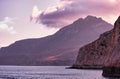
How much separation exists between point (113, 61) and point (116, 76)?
3.98 m

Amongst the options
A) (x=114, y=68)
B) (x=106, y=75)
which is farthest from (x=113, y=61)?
(x=106, y=75)

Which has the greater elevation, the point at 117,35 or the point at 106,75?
the point at 117,35

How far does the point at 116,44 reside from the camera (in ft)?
366

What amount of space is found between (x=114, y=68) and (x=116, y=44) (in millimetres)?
9298

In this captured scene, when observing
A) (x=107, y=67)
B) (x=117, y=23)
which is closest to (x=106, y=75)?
(x=107, y=67)

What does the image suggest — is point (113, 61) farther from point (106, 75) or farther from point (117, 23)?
point (117, 23)

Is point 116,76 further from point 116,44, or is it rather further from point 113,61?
point 116,44

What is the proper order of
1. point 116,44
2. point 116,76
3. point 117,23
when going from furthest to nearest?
point 117,23, point 116,44, point 116,76

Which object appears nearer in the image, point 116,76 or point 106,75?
point 116,76

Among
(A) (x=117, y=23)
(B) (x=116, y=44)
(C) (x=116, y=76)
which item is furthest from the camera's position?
(A) (x=117, y=23)

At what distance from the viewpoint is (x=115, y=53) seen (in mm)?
106562

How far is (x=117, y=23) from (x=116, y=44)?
35.9ft

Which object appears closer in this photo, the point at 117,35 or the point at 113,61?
the point at 113,61

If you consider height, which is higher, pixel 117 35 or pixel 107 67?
pixel 117 35
